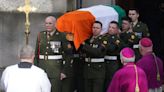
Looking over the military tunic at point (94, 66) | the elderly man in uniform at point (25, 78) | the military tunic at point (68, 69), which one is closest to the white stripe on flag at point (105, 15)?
the military tunic at point (94, 66)

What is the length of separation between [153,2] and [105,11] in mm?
4127

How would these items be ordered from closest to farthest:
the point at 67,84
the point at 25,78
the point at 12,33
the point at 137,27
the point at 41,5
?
the point at 25,78
the point at 67,84
the point at 137,27
the point at 12,33
the point at 41,5

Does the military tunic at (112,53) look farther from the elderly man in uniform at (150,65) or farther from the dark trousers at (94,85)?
the elderly man in uniform at (150,65)

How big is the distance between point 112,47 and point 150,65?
1492 millimetres

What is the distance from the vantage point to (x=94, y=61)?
8.88m

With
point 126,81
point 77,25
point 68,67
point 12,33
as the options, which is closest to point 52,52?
point 68,67

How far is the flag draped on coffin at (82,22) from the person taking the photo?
878 cm

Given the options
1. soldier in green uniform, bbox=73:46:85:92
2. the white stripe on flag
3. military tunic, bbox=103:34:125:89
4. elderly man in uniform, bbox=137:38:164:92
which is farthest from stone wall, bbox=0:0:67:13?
elderly man in uniform, bbox=137:38:164:92

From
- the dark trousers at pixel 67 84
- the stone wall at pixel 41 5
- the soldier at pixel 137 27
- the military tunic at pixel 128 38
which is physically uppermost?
the stone wall at pixel 41 5

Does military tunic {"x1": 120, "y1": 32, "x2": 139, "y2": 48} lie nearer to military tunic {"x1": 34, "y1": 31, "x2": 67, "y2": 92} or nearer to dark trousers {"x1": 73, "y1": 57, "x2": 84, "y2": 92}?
dark trousers {"x1": 73, "y1": 57, "x2": 84, "y2": 92}

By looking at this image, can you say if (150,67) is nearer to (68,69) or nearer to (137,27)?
(68,69)

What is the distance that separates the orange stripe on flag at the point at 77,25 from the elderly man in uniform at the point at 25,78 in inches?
103

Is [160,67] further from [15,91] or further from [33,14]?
[33,14]

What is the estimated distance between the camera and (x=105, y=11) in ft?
31.0
